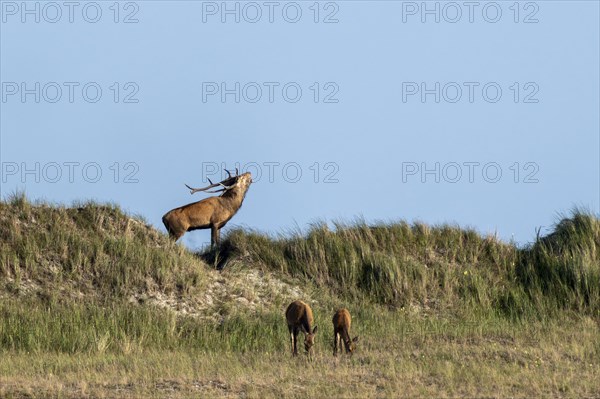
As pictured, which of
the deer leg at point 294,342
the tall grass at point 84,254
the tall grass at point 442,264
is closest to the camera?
the deer leg at point 294,342

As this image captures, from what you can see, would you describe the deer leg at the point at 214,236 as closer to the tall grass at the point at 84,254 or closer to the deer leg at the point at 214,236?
the deer leg at the point at 214,236

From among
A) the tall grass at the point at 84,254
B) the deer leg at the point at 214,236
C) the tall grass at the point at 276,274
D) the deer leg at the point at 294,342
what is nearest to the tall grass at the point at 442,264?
the tall grass at the point at 276,274

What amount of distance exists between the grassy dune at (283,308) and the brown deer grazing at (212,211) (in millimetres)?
625

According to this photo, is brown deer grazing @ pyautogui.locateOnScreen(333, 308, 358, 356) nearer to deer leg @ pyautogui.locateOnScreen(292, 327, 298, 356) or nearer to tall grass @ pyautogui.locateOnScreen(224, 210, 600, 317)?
deer leg @ pyautogui.locateOnScreen(292, 327, 298, 356)

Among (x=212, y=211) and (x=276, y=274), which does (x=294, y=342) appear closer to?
(x=276, y=274)

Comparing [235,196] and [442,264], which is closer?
[442,264]

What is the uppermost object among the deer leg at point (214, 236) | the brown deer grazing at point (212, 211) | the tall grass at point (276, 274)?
the brown deer grazing at point (212, 211)

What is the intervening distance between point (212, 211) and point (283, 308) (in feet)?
13.5

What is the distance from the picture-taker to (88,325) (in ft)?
65.1

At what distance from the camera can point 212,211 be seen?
991 inches

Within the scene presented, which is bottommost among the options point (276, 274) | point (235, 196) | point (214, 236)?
point (276, 274)

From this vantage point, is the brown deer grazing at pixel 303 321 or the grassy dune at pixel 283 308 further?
the brown deer grazing at pixel 303 321

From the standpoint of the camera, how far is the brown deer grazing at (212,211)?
971 inches


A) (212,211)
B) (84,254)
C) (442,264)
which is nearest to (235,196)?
(212,211)
